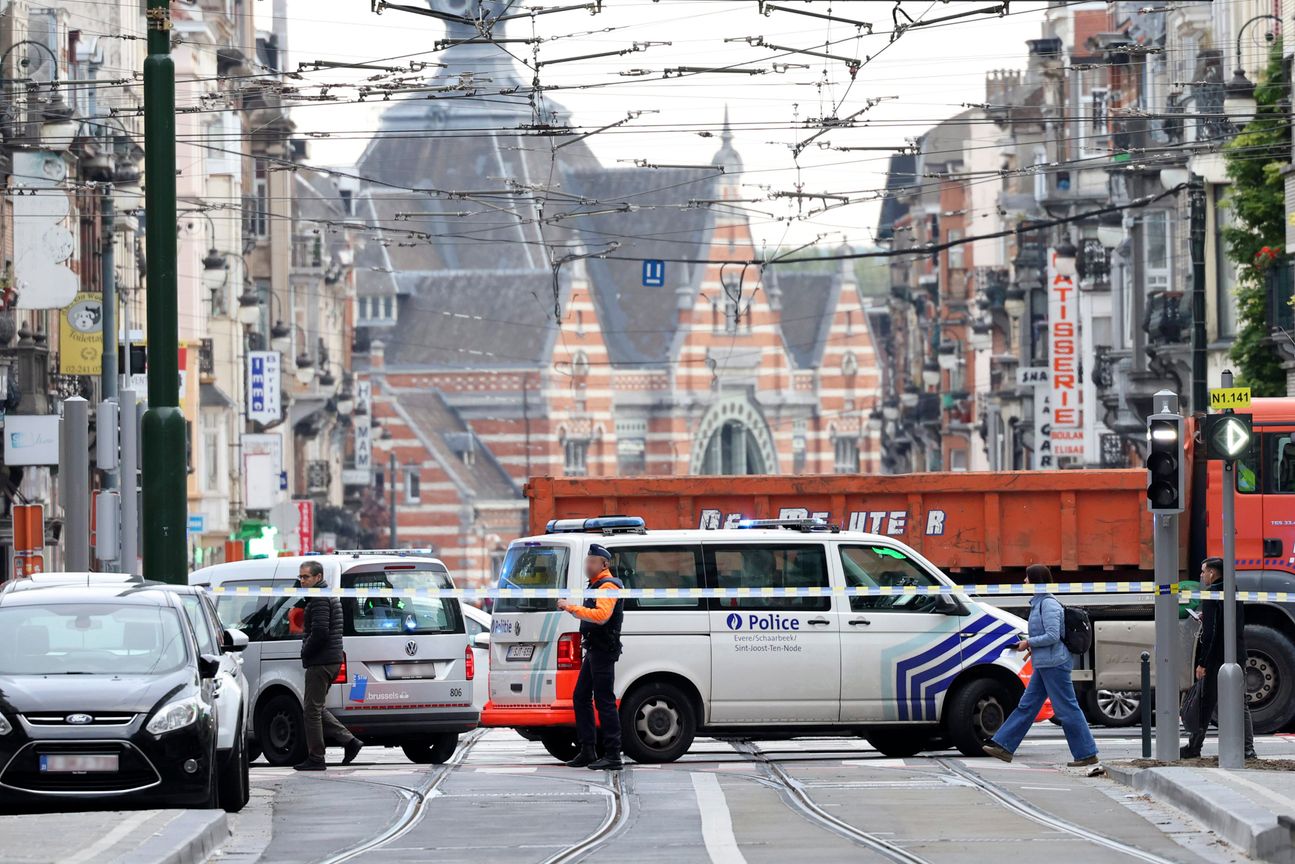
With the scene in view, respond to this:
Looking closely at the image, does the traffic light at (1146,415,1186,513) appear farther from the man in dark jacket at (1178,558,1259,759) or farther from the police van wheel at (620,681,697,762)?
the police van wheel at (620,681,697,762)

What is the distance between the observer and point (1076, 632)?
1947cm

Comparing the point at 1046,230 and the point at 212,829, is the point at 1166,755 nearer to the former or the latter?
the point at 212,829

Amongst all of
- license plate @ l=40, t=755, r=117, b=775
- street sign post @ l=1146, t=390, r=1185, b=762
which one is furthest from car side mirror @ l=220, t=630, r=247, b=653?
street sign post @ l=1146, t=390, r=1185, b=762

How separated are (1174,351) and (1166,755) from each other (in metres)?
30.0

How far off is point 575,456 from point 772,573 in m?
129

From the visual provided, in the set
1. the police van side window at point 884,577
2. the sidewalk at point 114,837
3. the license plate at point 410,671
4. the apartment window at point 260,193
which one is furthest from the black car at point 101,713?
the apartment window at point 260,193

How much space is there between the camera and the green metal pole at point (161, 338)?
59.3 feet

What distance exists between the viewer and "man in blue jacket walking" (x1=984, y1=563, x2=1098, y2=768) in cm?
1911

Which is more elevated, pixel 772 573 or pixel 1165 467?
pixel 1165 467

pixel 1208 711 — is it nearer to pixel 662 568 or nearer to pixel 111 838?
pixel 662 568

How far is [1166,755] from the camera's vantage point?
18.3 meters

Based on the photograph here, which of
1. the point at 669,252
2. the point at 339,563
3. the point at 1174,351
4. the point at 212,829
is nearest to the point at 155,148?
the point at 339,563

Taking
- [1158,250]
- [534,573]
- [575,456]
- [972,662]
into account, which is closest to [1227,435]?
[972,662]

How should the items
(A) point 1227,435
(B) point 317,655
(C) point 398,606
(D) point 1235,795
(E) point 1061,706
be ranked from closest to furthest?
(D) point 1235,795, (A) point 1227,435, (E) point 1061,706, (B) point 317,655, (C) point 398,606
